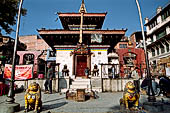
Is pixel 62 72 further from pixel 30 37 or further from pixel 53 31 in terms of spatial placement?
pixel 30 37

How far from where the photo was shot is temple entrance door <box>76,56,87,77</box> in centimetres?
1487

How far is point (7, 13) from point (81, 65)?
506 inches

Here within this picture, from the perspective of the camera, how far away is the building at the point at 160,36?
76.4ft

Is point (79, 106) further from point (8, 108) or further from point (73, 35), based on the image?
point (73, 35)

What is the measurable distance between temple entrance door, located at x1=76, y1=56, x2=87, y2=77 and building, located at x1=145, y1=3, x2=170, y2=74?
1391 cm

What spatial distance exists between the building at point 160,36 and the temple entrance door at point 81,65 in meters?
13.9

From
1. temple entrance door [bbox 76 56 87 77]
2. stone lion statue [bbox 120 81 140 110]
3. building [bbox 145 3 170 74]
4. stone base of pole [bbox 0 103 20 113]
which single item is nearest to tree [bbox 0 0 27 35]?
temple entrance door [bbox 76 56 87 77]

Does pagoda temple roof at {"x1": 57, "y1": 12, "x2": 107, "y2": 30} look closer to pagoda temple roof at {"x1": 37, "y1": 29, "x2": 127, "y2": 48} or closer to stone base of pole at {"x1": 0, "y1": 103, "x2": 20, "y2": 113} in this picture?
pagoda temple roof at {"x1": 37, "y1": 29, "x2": 127, "y2": 48}

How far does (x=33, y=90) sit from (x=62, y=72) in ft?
30.5

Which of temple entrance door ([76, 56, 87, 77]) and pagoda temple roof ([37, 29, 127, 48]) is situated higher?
pagoda temple roof ([37, 29, 127, 48])

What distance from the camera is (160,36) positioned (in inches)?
1025

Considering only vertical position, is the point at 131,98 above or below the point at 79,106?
above

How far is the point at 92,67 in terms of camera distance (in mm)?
14805

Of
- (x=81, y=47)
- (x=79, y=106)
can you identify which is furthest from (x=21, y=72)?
(x=79, y=106)
